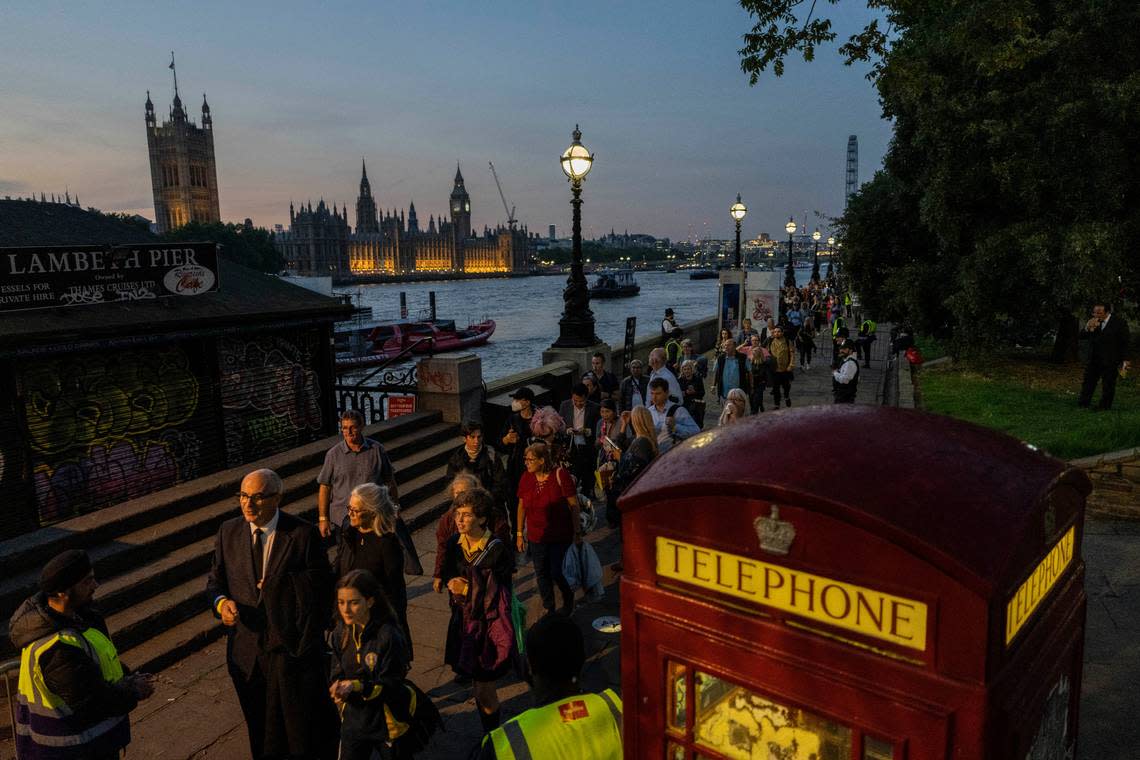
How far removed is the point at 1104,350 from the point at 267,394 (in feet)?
38.9

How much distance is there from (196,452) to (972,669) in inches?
333

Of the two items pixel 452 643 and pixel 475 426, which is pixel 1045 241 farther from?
pixel 452 643

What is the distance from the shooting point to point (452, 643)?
4602 mm

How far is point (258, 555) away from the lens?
430 cm

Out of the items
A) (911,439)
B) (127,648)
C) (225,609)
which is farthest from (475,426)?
(911,439)

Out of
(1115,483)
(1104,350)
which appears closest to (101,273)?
(1115,483)

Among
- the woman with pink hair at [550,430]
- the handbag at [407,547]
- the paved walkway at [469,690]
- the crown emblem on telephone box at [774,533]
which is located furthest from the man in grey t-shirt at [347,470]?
the crown emblem on telephone box at [774,533]

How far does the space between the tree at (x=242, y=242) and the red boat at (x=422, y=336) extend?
45491 millimetres

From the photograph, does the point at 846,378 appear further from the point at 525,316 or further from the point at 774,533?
the point at 525,316

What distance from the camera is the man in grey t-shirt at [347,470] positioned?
643 centimetres

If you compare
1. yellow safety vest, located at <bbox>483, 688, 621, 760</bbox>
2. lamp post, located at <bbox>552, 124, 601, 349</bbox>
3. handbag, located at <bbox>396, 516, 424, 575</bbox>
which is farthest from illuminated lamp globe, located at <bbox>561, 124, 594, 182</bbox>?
yellow safety vest, located at <bbox>483, 688, 621, 760</bbox>

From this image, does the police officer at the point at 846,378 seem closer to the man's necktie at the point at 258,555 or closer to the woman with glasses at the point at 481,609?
the woman with glasses at the point at 481,609

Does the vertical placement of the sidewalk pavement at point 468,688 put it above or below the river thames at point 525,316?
→ above

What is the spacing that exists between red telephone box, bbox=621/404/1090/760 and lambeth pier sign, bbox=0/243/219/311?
7046mm
